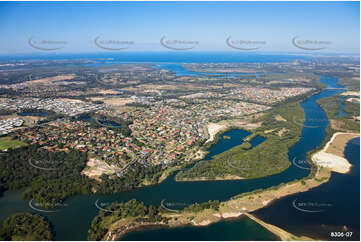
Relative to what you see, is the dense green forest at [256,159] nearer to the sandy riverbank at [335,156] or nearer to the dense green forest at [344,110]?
the sandy riverbank at [335,156]

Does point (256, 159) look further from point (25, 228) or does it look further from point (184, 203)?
point (25, 228)

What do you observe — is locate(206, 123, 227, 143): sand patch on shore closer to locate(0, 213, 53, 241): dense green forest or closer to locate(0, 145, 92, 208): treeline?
locate(0, 145, 92, 208): treeline

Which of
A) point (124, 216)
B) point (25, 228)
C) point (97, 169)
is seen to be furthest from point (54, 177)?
point (124, 216)

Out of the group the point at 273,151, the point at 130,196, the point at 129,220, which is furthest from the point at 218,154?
the point at 129,220

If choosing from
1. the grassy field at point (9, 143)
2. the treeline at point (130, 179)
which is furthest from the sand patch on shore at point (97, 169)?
the grassy field at point (9, 143)

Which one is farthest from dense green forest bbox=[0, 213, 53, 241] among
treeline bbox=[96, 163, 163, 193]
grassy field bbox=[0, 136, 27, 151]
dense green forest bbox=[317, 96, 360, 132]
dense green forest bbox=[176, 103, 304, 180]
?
dense green forest bbox=[317, 96, 360, 132]

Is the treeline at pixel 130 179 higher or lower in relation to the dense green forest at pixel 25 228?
higher

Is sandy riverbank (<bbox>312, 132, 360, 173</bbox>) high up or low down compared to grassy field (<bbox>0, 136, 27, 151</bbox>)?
down
